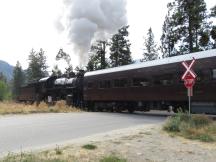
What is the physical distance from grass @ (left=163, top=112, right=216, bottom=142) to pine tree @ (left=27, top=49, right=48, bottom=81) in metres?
90.6

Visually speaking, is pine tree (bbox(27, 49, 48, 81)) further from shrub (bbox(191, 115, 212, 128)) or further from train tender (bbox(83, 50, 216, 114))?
shrub (bbox(191, 115, 212, 128))

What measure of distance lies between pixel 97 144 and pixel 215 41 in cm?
4049

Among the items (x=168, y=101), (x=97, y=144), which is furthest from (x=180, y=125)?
(x=168, y=101)

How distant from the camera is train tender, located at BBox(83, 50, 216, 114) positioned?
70.6 feet

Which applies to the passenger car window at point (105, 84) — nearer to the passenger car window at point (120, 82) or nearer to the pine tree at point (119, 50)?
the passenger car window at point (120, 82)

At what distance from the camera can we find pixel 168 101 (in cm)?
2461

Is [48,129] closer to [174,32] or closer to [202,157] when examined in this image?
[202,157]

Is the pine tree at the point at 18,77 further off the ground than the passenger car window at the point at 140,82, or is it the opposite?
the pine tree at the point at 18,77

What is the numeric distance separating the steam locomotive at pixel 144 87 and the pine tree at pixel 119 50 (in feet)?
103

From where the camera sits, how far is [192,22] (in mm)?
47844

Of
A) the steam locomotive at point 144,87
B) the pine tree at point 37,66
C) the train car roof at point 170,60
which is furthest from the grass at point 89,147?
the pine tree at point 37,66

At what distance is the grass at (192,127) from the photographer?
45.4 ft

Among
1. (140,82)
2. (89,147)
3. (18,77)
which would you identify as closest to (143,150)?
(89,147)

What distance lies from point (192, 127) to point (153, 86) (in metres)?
10.3
